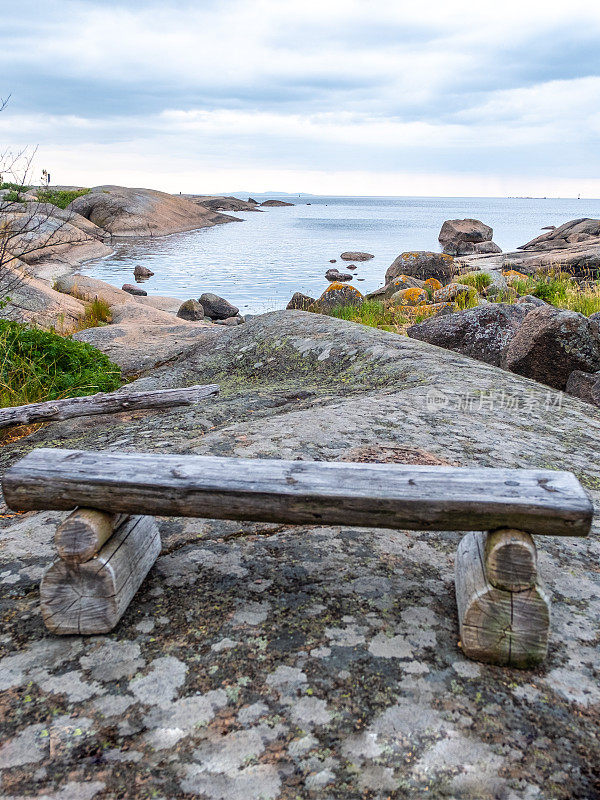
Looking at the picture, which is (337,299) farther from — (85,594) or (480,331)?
(85,594)

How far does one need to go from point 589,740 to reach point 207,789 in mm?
1125

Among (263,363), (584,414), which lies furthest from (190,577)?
(263,363)

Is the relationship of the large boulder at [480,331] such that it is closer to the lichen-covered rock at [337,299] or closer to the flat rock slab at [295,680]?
the flat rock slab at [295,680]

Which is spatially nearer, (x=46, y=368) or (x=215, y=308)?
(x=46, y=368)

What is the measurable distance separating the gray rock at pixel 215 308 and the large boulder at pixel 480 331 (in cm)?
1203

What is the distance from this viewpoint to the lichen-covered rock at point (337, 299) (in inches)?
531

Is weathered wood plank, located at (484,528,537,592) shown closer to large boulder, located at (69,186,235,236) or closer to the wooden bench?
the wooden bench

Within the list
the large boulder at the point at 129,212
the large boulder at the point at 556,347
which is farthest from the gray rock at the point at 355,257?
the large boulder at the point at 556,347

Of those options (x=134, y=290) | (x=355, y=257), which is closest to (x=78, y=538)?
(x=134, y=290)

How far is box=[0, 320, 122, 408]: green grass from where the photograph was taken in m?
6.57

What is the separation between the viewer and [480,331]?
778cm

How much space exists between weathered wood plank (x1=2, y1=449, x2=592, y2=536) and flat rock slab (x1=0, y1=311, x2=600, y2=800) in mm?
413

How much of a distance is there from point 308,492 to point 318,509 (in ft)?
0.25

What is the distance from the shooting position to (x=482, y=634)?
6.56 ft
